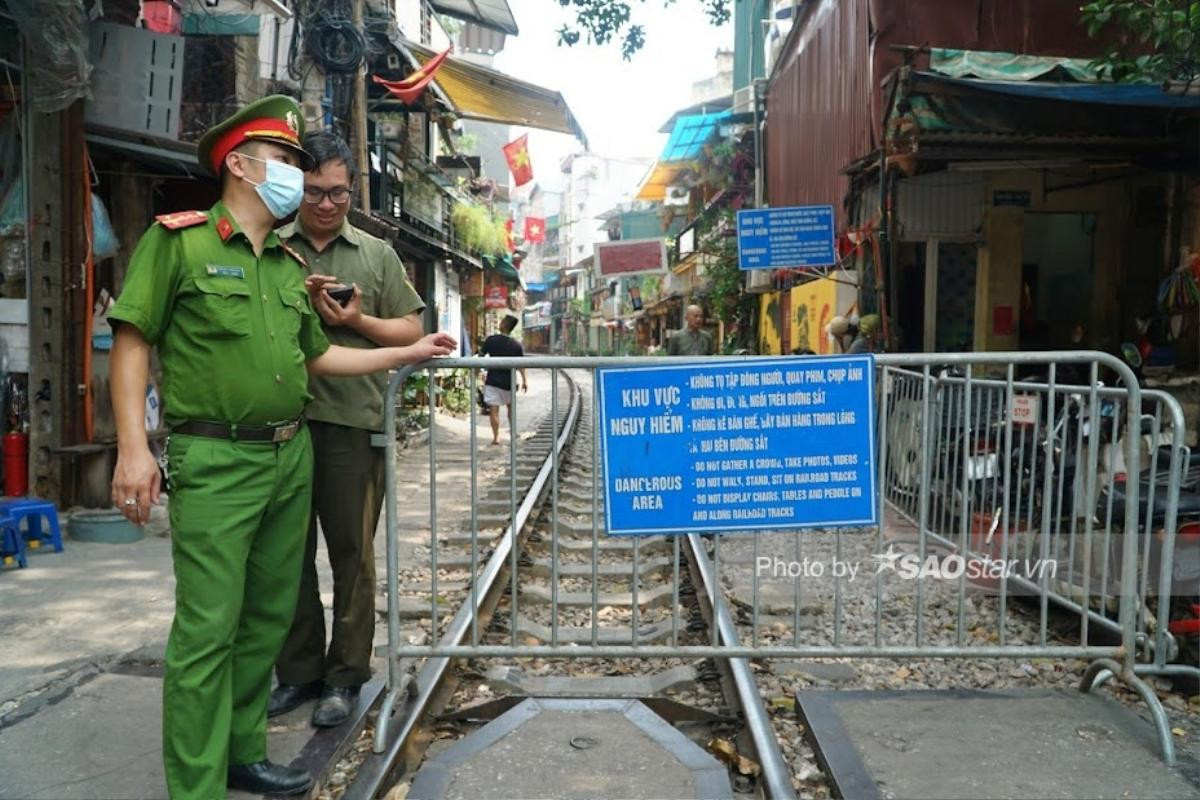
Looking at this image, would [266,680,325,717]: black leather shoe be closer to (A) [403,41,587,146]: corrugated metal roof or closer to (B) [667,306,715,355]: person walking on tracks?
(B) [667,306,715,355]: person walking on tracks

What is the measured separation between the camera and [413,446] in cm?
1231

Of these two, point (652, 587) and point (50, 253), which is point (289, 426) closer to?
point (652, 587)

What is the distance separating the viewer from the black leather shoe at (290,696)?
11.0ft

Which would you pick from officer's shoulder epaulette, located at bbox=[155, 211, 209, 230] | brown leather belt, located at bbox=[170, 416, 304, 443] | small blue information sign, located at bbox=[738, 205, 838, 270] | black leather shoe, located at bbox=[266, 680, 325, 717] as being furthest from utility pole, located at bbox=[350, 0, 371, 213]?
brown leather belt, located at bbox=[170, 416, 304, 443]

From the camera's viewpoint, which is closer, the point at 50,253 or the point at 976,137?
the point at 50,253

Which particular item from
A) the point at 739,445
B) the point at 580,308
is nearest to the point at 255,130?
the point at 739,445

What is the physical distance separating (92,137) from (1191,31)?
318 inches

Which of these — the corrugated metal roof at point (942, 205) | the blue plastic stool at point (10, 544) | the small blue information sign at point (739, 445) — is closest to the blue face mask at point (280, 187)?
the small blue information sign at point (739, 445)

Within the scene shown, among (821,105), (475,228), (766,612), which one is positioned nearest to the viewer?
(766,612)

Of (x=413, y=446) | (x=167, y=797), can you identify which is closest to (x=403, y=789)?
(x=167, y=797)

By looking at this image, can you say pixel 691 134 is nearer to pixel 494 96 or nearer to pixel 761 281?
pixel 761 281

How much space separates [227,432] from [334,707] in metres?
1.23

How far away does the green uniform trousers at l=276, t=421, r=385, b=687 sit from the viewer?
3314mm

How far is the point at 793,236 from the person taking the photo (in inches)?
497
